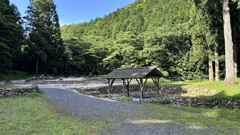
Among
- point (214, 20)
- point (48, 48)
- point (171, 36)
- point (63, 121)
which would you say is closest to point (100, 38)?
point (48, 48)

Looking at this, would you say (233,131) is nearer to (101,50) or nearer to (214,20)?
(214,20)

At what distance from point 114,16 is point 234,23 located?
137ft

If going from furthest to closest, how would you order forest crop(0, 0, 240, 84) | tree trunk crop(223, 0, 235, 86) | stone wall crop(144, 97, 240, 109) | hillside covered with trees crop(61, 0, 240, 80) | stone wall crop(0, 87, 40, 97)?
forest crop(0, 0, 240, 84), hillside covered with trees crop(61, 0, 240, 80), tree trunk crop(223, 0, 235, 86), stone wall crop(0, 87, 40, 97), stone wall crop(144, 97, 240, 109)

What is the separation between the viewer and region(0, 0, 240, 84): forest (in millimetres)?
16516

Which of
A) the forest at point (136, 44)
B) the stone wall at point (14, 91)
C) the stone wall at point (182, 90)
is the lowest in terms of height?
the stone wall at point (182, 90)

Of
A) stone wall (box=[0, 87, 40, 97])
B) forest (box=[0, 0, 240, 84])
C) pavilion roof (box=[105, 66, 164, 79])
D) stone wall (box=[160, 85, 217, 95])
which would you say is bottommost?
stone wall (box=[160, 85, 217, 95])

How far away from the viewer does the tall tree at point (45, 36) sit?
26.6m

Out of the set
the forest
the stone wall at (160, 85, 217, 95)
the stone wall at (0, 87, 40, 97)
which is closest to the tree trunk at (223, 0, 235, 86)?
the stone wall at (160, 85, 217, 95)

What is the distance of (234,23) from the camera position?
44.9 feet

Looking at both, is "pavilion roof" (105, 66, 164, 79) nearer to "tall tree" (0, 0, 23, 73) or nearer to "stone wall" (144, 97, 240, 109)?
"stone wall" (144, 97, 240, 109)

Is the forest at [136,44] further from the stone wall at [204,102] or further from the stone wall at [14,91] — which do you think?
the stone wall at [14,91]

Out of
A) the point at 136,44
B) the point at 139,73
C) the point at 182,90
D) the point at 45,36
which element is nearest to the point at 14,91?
the point at 139,73

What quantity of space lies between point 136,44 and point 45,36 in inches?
715

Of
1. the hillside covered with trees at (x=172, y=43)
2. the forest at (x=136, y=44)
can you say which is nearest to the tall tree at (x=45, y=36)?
the forest at (x=136, y=44)
